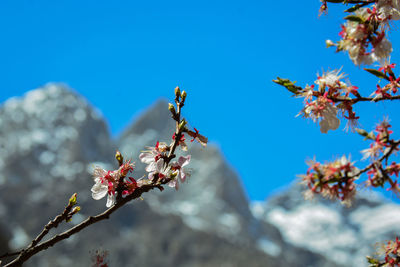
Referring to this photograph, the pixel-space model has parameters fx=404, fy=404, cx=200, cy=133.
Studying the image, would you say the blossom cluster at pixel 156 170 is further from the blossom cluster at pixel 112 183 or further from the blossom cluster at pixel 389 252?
the blossom cluster at pixel 389 252

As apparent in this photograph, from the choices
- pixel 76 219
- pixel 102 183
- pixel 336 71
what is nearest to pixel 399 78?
pixel 336 71

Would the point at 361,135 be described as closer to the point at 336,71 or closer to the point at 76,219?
the point at 336,71

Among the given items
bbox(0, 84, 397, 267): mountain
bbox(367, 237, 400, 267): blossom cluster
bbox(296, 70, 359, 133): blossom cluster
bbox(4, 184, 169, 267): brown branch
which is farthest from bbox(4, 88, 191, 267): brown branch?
bbox(0, 84, 397, 267): mountain

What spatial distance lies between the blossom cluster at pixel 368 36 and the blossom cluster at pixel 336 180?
0.72 meters

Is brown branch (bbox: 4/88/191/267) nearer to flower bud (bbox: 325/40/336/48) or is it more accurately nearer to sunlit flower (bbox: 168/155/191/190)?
sunlit flower (bbox: 168/155/191/190)

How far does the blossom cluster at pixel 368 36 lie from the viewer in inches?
109

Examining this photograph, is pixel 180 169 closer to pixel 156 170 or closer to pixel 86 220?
pixel 156 170

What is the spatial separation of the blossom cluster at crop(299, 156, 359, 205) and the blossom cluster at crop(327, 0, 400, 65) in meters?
0.72

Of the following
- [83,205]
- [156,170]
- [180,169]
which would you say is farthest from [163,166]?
[83,205]

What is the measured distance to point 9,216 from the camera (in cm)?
10312

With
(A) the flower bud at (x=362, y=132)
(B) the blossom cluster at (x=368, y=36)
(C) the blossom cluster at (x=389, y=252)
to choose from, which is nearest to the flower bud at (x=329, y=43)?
(B) the blossom cluster at (x=368, y=36)

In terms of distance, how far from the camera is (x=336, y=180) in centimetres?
278

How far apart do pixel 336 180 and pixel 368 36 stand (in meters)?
1.03

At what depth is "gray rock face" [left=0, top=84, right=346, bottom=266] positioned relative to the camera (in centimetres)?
10369
